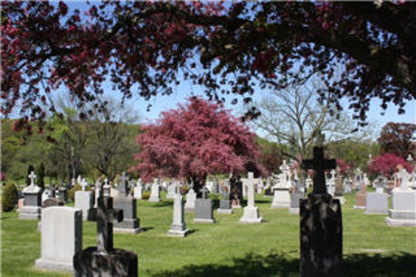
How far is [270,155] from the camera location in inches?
1879

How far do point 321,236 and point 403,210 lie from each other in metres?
11.1

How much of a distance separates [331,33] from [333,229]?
137 inches

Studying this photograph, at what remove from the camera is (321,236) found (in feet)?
19.4

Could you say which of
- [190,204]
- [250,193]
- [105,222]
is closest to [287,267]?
[105,222]

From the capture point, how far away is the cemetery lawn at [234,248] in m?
7.88

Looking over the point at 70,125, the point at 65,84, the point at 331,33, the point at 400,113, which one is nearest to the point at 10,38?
the point at 65,84

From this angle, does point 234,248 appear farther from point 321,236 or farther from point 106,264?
point 106,264

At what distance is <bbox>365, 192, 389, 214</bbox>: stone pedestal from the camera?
18484mm

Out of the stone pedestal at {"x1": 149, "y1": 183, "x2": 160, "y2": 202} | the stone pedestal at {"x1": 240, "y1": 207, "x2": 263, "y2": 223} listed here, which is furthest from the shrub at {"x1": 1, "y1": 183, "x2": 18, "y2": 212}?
the stone pedestal at {"x1": 240, "y1": 207, "x2": 263, "y2": 223}

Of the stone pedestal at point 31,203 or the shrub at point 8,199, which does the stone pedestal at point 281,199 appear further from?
the shrub at point 8,199

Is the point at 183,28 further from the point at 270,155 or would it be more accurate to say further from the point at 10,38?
the point at 270,155

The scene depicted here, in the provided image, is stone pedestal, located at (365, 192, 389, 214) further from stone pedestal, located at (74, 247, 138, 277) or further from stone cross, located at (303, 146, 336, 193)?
stone pedestal, located at (74, 247, 138, 277)

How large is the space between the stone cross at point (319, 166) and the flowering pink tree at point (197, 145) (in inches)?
631

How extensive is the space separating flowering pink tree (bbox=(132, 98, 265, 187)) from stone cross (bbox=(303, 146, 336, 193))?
52.6 feet
